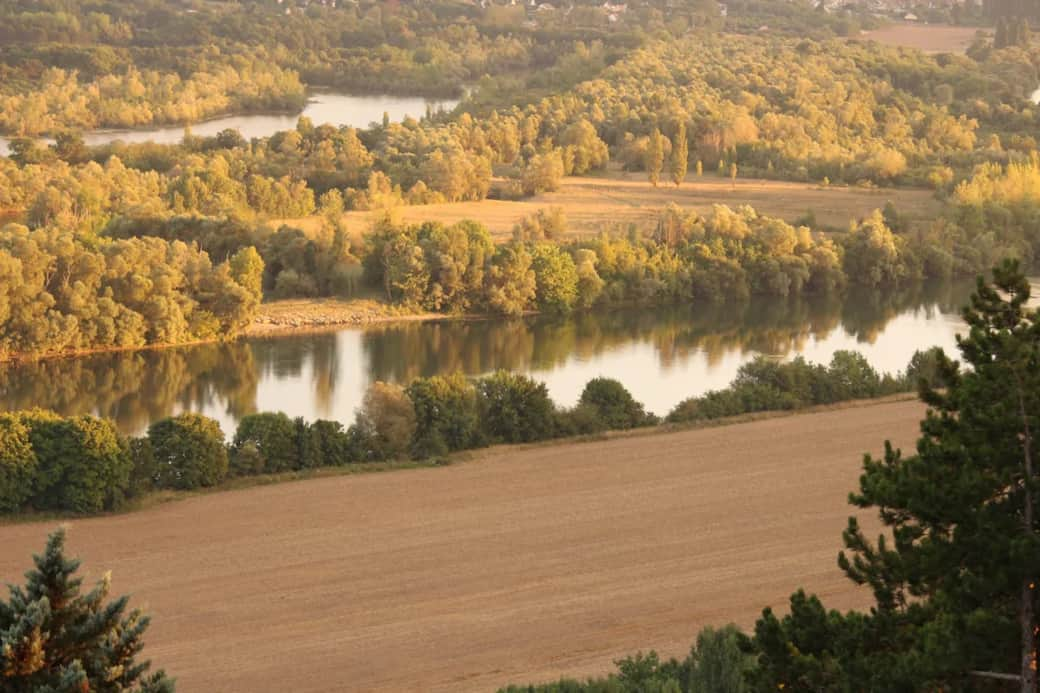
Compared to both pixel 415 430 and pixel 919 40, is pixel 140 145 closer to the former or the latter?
pixel 415 430

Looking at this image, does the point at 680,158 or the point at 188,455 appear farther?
the point at 680,158

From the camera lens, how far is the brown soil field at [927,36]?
61.7m

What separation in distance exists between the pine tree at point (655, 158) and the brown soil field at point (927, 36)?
23.7 m

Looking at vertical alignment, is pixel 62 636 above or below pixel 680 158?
above

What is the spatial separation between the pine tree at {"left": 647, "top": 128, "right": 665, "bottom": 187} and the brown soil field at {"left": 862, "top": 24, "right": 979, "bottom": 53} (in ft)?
77.8

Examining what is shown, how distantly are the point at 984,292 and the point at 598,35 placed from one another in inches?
2318

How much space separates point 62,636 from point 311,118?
143 ft

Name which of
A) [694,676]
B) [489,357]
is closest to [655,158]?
[489,357]

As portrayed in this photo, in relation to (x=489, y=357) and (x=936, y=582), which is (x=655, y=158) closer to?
(x=489, y=357)

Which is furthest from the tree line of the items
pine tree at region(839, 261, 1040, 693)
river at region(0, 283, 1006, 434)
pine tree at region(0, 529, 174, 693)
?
pine tree at region(0, 529, 174, 693)

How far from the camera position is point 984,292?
776 centimetres

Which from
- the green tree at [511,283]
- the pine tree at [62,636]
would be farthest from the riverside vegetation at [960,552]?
the green tree at [511,283]

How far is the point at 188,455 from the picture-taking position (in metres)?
17.7

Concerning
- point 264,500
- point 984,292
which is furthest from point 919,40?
point 984,292
